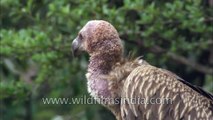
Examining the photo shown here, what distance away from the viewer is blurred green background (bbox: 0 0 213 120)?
11.4 meters

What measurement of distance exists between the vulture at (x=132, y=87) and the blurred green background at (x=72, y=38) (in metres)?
1.53

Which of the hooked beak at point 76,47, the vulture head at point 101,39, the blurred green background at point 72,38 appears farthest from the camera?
the blurred green background at point 72,38

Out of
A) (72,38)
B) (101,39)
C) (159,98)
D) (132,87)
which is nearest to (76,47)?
(101,39)

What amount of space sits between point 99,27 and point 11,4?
306cm

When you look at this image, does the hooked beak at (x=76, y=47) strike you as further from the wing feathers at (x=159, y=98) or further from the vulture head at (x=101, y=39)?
the wing feathers at (x=159, y=98)

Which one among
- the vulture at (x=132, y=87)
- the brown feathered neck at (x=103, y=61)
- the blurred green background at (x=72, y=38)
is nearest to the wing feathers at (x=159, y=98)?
the vulture at (x=132, y=87)

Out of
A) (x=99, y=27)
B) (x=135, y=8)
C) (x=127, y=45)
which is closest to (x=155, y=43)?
(x=127, y=45)

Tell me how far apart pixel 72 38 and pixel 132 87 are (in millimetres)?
3137

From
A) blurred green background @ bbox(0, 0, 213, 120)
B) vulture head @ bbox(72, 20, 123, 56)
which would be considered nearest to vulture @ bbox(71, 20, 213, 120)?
vulture head @ bbox(72, 20, 123, 56)

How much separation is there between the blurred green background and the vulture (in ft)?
5.01

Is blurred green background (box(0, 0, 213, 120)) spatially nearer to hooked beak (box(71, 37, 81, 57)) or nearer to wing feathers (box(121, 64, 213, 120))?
hooked beak (box(71, 37, 81, 57))

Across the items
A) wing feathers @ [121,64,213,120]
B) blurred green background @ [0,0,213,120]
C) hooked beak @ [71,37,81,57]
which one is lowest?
blurred green background @ [0,0,213,120]

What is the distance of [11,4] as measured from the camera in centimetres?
1189

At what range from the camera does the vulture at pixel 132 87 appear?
880 centimetres
